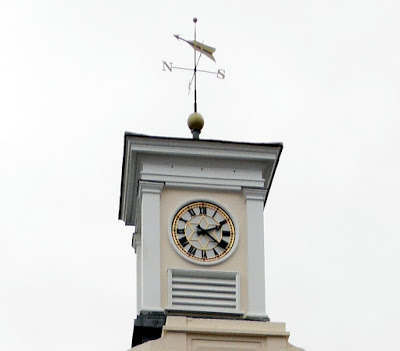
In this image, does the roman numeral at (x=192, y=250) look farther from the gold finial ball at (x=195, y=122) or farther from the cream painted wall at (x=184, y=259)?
the gold finial ball at (x=195, y=122)

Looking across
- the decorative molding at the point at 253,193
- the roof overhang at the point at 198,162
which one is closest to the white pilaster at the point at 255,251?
the decorative molding at the point at 253,193

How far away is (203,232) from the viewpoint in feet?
119

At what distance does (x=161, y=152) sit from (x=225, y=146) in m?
1.32

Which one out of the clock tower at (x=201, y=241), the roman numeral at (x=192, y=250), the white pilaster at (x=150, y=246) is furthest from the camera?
the roman numeral at (x=192, y=250)

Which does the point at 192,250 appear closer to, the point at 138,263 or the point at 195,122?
the point at 138,263

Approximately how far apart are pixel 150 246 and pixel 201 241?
104cm

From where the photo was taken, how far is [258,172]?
Result: 122 feet

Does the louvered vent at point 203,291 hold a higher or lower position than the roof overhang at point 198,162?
lower

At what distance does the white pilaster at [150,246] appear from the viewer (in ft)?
A: 116

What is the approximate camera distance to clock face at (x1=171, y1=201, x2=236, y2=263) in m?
36.2

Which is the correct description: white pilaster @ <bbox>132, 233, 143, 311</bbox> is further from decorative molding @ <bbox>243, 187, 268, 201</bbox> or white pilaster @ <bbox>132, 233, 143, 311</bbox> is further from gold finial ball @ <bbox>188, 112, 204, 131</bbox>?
decorative molding @ <bbox>243, 187, 268, 201</bbox>

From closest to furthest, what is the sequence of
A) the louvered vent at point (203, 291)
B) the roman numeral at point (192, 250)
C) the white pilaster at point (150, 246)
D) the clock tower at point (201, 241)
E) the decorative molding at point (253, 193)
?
the clock tower at point (201, 241) → the white pilaster at point (150, 246) → the louvered vent at point (203, 291) → the roman numeral at point (192, 250) → the decorative molding at point (253, 193)

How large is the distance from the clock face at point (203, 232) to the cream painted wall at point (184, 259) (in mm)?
113

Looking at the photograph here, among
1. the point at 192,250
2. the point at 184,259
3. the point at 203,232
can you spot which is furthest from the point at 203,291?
the point at 203,232
